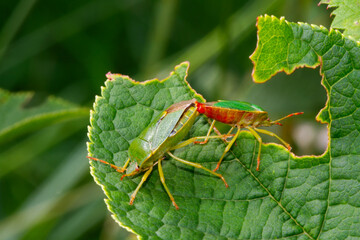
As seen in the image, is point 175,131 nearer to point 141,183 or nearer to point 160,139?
point 160,139

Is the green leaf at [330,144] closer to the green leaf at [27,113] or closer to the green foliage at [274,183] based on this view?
the green foliage at [274,183]

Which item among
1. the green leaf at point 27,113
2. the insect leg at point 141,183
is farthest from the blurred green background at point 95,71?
the insect leg at point 141,183

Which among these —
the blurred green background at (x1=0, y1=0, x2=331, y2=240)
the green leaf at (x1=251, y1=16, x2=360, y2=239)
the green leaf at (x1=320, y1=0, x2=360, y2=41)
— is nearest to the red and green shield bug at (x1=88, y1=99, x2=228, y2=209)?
the green leaf at (x1=251, y1=16, x2=360, y2=239)

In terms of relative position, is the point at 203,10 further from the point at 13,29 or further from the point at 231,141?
the point at 231,141

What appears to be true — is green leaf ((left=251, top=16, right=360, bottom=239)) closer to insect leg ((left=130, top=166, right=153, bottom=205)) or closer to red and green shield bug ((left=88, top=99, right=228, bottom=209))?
red and green shield bug ((left=88, top=99, right=228, bottom=209))

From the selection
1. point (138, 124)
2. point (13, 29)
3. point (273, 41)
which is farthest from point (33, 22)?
point (273, 41)

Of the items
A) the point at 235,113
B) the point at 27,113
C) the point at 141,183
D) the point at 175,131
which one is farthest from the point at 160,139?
the point at 27,113
